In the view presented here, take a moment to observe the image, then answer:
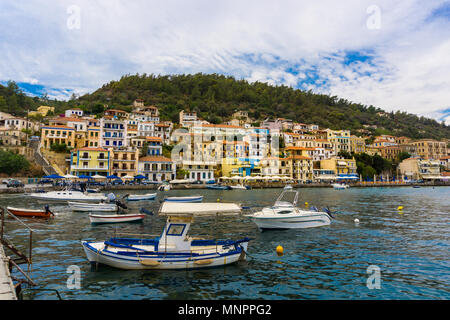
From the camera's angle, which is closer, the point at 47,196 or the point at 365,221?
the point at 365,221

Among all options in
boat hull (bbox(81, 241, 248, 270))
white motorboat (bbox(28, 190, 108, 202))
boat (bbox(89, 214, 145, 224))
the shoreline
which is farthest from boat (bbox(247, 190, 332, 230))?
the shoreline

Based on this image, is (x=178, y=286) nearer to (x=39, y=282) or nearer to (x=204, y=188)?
(x=39, y=282)

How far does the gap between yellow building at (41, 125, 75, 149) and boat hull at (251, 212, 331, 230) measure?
63.1 metres

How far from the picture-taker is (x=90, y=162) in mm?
59688

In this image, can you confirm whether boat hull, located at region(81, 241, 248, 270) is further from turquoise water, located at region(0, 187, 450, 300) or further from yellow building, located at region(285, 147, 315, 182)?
yellow building, located at region(285, 147, 315, 182)

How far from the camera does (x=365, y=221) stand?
21594mm

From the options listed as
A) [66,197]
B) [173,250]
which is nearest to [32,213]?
[66,197]

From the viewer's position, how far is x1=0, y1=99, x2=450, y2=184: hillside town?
62.7 m

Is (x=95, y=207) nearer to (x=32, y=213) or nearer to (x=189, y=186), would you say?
(x=32, y=213)

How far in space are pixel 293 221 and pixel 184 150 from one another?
63.1 meters

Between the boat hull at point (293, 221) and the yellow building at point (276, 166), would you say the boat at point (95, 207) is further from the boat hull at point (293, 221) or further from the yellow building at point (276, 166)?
the yellow building at point (276, 166)
